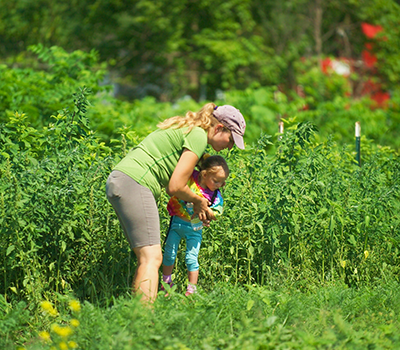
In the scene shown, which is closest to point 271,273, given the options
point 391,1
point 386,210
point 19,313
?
point 386,210

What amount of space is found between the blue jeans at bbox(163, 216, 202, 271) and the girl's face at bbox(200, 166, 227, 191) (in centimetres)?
33

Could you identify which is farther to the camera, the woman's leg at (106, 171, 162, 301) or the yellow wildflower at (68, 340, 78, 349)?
the woman's leg at (106, 171, 162, 301)

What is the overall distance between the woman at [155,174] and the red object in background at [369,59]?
1667 centimetres

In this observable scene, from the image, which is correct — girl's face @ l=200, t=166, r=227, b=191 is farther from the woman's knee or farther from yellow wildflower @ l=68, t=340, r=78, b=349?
yellow wildflower @ l=68, t=340, r=78, b=349

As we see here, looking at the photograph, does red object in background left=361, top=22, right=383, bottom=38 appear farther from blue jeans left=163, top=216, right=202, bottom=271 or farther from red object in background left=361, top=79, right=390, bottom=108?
blue jeans left=163, top=216, right=202, bottom=271

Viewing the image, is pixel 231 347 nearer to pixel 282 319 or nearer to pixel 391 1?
pixel 282 319

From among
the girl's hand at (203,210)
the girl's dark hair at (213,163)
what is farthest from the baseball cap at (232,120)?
the girl's hand at (203,210)

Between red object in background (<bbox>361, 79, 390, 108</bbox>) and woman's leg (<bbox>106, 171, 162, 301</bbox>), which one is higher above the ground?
red object in background (<bbox>361, 79, 390, 108</bbox>)

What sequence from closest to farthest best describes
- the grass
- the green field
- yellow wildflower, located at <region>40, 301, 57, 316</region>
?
the grass < the green field < yellow wildflower, located at <region>40, 301, 57, 316</region>

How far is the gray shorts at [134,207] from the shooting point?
12.1 ft

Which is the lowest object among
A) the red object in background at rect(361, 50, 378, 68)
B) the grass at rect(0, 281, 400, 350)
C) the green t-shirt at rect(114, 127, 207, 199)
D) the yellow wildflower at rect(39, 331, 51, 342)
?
the yellow wildflower at rect(39, 331, 51, 342)

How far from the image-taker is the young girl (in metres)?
4.07

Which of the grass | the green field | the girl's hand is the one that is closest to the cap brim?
the girl's hand

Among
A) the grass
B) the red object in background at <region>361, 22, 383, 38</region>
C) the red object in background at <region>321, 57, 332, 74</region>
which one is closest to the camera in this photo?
the grass
